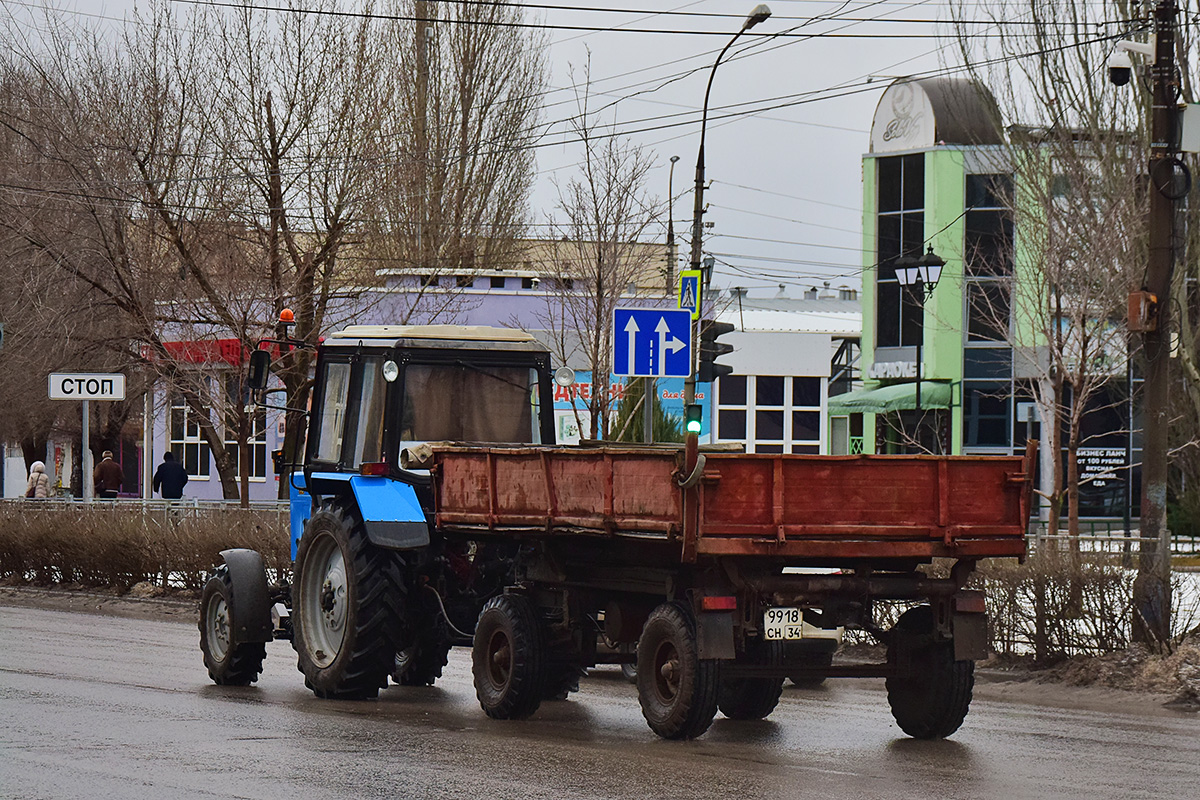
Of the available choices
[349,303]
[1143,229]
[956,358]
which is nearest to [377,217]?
[349,303]

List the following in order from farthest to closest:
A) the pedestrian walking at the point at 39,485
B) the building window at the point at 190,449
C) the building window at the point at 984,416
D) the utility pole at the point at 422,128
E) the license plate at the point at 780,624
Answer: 1. the building window at the point at 190,449
2. the building window at the point at 984,416
3. the utility pole at the point at 422,128
4. the pedestrian walking at the point at 39,485
5. the license plate at the point at 780,624

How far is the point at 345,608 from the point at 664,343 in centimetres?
632

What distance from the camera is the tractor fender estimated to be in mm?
13797

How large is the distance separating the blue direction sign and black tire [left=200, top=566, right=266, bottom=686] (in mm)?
5366

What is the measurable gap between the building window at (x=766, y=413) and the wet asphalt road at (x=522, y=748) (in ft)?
132

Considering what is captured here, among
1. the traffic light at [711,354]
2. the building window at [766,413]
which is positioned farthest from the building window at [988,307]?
the traffic light at [711,354]

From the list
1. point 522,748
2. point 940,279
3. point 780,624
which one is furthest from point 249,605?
point 940,279

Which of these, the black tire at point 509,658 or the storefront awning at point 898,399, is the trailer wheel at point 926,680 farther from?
the storefront awning at point 898,399

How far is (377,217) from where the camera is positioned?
30.5 m

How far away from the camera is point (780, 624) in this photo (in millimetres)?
10508

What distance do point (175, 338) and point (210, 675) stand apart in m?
18.7

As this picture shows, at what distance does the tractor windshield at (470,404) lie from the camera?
1332 centimetres

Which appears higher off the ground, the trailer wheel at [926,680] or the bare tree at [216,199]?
the bare tree at [216,199]

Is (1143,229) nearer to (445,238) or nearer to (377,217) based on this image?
(377,217)
